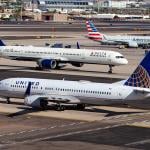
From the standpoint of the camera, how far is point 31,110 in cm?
7156

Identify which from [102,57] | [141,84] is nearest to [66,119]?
[141,84]

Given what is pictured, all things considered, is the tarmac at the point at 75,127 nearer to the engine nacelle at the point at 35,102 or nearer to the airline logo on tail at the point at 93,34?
the engine nacelle at the point at 35,102

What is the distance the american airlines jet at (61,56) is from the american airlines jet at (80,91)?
40890 mm

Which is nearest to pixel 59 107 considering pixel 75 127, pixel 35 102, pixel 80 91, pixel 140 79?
pixel 35 102

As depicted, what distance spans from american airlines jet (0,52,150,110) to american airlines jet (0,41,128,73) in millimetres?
40890

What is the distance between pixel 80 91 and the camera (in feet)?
229

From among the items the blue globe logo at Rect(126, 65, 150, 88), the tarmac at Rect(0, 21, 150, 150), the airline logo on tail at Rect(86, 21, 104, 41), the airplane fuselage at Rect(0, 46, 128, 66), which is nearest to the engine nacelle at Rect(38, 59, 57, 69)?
the airplane fuselage at Rect(0, 46, 128, 66)

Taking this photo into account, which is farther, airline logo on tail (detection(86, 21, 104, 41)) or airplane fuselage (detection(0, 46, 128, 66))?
airline logo on tail (detection(86, 21, 104, 41))

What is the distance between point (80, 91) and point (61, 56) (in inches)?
1914

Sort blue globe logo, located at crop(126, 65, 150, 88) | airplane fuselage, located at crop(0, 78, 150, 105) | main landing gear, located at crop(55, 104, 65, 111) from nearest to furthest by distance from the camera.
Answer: blue globe logo, located at crop(126, 65, 150, 88), airplane fuselage, located at crop(0, 78, 150, 105), main landing gear, located at crop(55, 104, 65, 111)

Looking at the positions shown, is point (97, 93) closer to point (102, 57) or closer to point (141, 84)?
point (141, 84)

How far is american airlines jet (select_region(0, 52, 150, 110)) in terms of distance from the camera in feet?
221

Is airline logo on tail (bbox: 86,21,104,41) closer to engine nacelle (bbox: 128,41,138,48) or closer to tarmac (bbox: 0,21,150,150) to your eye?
engine nacelle (bbox: 128,41,138,48)

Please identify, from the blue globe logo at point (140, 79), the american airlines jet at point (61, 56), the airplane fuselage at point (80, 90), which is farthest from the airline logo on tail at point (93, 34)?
the blue globe logo at point (140, 79)
